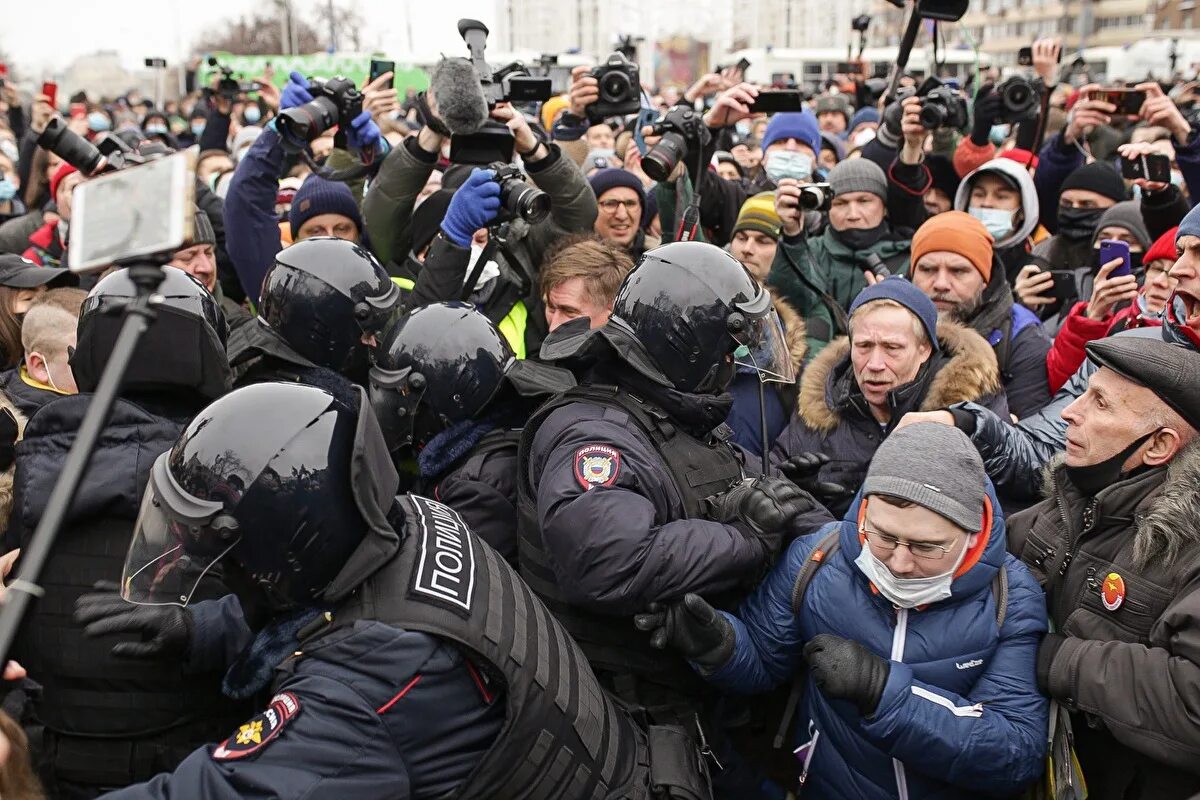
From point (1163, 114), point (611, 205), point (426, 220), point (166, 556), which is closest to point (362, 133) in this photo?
point (426, 220)

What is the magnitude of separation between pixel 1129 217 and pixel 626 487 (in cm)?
384

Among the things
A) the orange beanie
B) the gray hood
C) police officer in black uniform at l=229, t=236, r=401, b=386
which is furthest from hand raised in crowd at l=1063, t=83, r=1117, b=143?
police officer in black uniform at l=229, t=236, r=401, b=386

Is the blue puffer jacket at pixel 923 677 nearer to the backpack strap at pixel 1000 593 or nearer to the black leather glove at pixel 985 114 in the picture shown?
the backpack strap at pixel 1000 593

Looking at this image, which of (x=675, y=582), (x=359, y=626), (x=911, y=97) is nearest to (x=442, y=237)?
(x=675, y=582)

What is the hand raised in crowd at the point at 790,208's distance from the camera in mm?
4761

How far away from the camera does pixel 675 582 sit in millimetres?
2414

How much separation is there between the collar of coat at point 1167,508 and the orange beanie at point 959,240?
6.09ft

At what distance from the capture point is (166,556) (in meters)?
1.95

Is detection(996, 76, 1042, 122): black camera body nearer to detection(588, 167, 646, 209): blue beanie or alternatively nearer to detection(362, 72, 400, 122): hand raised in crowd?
detection(588, 167, 646, 209): blue beanie

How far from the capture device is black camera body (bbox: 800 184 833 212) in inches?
185

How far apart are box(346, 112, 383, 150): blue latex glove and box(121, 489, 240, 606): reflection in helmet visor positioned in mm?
3558

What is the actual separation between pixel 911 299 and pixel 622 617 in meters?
1.63

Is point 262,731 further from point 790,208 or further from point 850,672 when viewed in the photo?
point 790,208

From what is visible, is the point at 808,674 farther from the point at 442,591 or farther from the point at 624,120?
the point at 624,120
